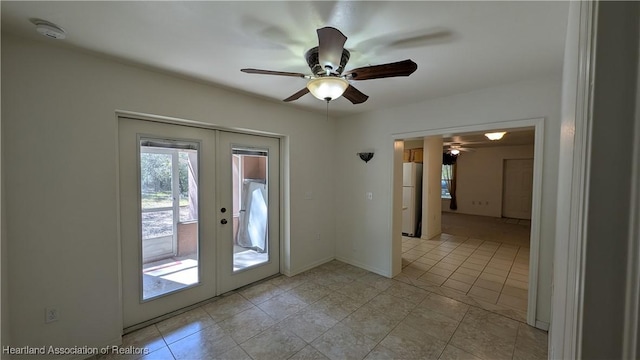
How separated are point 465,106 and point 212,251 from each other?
3.47 m

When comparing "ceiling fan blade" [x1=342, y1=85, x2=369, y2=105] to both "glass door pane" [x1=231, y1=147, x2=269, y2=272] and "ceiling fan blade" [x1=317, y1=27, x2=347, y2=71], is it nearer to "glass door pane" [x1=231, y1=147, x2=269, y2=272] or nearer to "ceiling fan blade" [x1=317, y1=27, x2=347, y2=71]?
"ceiling fan blade" [x1=317, y1=27, x2=347, y2=71]

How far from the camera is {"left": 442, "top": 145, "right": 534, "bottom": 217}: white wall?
27.0 ft

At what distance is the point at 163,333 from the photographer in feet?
7.88

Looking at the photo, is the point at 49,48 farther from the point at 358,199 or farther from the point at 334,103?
the point at 358,199

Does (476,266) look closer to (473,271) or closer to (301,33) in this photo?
(473,271)

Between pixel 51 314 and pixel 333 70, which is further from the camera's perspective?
pixel 51 314

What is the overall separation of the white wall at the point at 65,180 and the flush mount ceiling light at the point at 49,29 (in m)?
0.30

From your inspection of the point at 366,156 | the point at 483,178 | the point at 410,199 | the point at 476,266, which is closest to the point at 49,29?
the point at 366,156

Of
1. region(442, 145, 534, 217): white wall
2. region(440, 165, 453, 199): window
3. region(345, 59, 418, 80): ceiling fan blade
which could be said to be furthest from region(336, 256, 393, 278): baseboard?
region(442, 145, 534, 217): white wall

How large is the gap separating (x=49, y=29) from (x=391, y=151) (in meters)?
3.46

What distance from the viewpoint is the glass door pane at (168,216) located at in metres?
2.56

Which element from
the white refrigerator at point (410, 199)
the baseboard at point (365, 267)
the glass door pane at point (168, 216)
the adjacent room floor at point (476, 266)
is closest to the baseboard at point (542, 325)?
the adjacent room floor at point (476, 266)

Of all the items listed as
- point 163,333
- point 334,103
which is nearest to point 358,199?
point 334,103

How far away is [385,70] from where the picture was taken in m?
1.67
